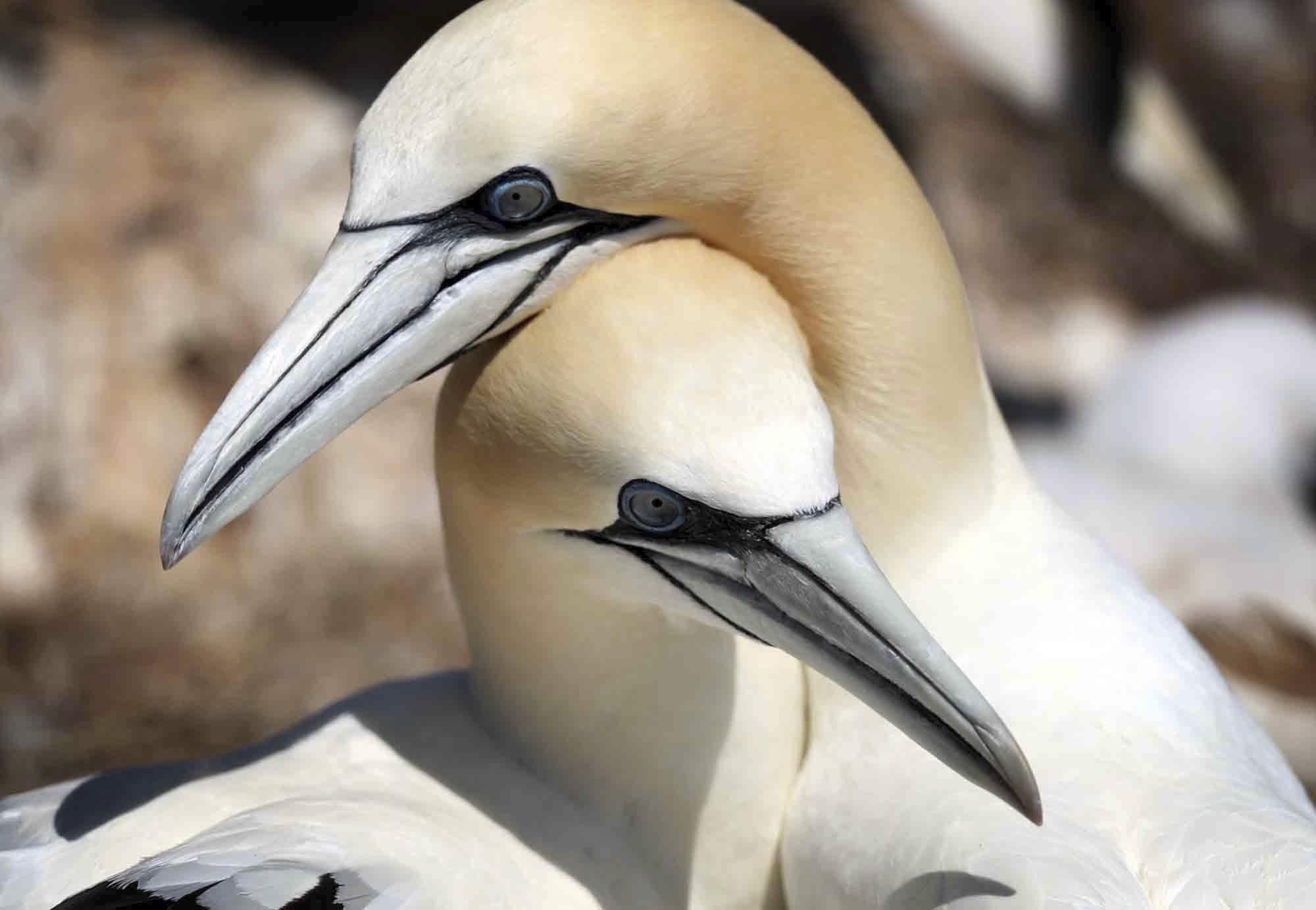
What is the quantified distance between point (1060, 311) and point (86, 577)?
430cm

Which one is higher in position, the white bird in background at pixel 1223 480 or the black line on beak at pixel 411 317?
the white bird in background at pixel 1223 480

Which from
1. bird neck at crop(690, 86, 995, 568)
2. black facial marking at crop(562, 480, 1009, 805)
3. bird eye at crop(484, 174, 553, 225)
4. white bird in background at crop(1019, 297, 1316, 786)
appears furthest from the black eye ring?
white bird in background at crop(1019, 297, 1316, 786)

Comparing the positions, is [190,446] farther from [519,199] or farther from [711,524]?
[711,524]

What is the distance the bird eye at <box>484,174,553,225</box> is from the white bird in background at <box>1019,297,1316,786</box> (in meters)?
3.84

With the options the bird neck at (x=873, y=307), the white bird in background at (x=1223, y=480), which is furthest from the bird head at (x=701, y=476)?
the white bird in background at (x=1223, y=480)

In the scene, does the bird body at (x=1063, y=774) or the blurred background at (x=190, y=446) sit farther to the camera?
the blurred background at (x=190, y=446)

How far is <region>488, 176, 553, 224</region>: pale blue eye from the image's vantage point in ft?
8.95

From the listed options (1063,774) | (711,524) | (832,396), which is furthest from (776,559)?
(1063,774)

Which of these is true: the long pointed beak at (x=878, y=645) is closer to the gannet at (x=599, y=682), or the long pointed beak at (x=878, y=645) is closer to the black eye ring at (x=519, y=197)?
the gannet at (x=599, y=682)

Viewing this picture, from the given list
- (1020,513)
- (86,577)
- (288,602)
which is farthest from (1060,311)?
(1020,513)

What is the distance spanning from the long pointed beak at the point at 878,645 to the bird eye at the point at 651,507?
10 cm

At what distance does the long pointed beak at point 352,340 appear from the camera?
268 cm

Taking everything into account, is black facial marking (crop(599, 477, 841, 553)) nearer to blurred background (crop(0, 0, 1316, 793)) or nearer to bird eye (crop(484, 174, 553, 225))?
bird eye (crop(484, 174, 553, 225))

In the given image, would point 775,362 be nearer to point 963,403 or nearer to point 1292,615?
point 963,403
